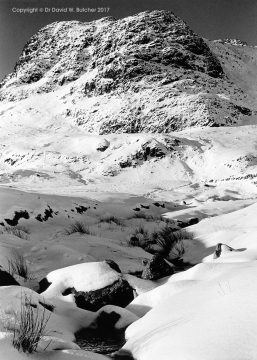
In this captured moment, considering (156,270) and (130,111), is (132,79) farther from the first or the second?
(156,270)

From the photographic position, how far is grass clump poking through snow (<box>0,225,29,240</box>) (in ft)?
25.7

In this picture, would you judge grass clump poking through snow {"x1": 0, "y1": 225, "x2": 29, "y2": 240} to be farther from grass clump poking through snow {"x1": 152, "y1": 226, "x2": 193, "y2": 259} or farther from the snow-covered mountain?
the snow-covered mountain

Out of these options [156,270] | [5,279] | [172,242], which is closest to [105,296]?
[5,279]

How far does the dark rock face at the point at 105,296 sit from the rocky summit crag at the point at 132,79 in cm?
4558

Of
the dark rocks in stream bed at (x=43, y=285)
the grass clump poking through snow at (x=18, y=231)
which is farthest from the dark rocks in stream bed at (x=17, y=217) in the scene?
the dark rocks in stream bed at (x=43, y=285)

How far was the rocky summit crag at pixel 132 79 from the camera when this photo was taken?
52062mm

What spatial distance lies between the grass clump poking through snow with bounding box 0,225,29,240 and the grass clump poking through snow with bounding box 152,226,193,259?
2.60 metres

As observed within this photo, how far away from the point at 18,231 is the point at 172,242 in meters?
2.99

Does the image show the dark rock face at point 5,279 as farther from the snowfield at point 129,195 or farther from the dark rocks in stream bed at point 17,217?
the dark rocks in stream bed at point 17,217

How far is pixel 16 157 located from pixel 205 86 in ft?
97.7

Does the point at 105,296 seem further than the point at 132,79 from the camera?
No

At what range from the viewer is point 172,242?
8.22m

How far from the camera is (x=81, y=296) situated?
4.34 metres

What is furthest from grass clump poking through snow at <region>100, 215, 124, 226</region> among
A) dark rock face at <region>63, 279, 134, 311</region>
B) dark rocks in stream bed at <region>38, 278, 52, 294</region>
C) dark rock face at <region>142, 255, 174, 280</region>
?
dark rock face at <region>63, 279, 134, 311</region>
